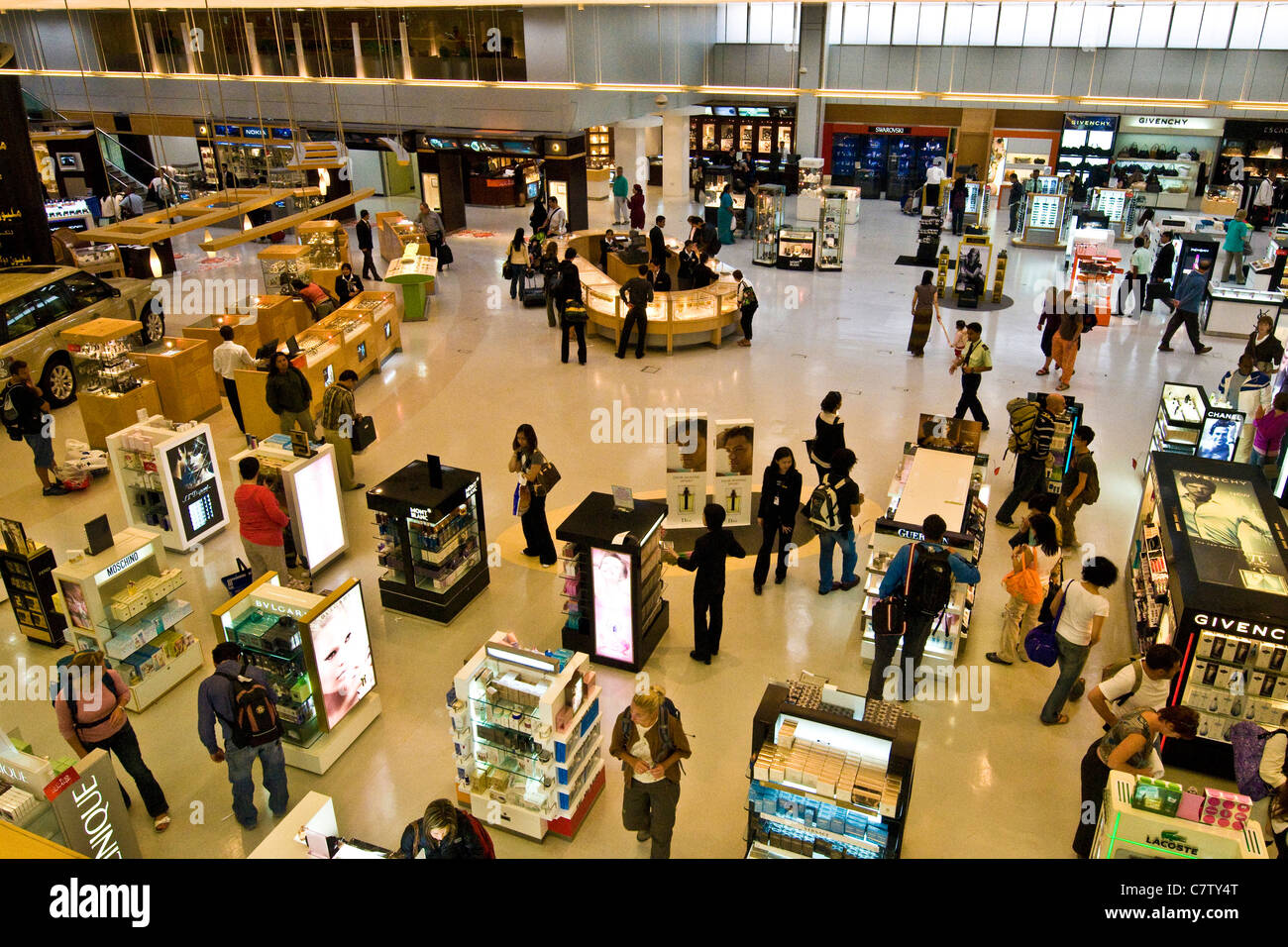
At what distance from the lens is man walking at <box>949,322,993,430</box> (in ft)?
34.9

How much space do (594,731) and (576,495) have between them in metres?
4.24

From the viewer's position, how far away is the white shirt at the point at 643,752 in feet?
16.3

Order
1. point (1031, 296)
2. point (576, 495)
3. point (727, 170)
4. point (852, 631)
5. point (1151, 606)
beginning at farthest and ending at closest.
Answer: point (727, 170)
point (1031, 296)
point (576, 495)
point (852, 631)
point (1151, 606)

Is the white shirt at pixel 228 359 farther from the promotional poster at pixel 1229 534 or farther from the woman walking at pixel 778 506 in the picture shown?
the promotional poster at pixel 1229 534

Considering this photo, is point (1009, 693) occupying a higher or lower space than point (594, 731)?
lower

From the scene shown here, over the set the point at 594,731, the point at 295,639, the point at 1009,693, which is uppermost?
the point at 295,639

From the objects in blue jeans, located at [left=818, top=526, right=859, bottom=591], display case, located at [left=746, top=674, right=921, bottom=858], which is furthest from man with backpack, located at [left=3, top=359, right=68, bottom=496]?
display case, located at [left=746, top=674, right=921, bottom=858]

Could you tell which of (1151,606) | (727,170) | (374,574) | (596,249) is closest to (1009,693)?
(1151,606)

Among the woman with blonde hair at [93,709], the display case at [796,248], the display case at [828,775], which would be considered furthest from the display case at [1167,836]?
the display case at [796,248]

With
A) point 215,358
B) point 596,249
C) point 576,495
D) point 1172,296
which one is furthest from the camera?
point 596,249

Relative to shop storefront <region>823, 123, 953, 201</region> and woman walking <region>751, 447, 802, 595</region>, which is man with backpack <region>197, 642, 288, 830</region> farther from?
shop storefront <region>823, 123, 953, 201</region>

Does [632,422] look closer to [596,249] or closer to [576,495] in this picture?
[576,495]

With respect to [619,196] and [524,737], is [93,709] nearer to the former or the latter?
[524,737]

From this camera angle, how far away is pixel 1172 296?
16.4 metres
